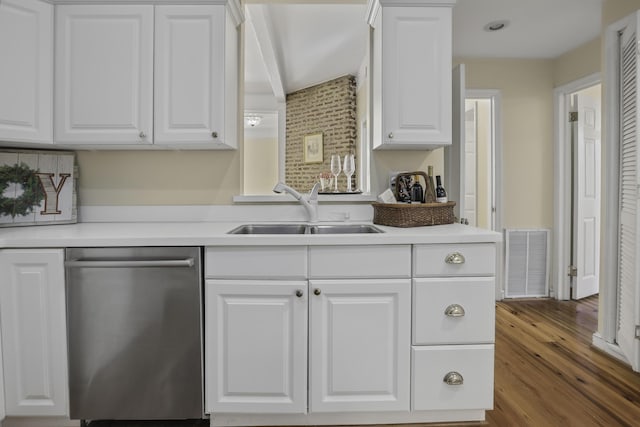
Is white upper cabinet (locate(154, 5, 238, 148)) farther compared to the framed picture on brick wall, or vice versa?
the framed picture on brick wall

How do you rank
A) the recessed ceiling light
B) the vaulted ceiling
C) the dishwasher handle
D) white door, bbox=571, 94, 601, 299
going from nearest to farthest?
1. the dishwasher handle
2. the vaulted ceiling
3. the recessed ceiling light
4. white door, bbox=571, 94, 601, 299

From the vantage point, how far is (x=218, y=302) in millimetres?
1538

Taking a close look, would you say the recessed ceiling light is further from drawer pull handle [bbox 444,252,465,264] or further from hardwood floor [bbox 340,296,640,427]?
hardwood floor [bbox 340,296,640,427]

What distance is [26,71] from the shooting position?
1.75m

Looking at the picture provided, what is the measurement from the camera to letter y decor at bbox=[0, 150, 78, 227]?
1886 millimetres

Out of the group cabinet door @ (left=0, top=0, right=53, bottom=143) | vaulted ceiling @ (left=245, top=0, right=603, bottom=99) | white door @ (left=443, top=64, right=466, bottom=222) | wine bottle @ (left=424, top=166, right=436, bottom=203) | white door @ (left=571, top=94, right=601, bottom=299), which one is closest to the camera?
cabinet door @ (left=0, top=0, right=53, bottom=143)

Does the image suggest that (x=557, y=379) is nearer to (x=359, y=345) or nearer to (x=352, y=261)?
(x=359, y=345)

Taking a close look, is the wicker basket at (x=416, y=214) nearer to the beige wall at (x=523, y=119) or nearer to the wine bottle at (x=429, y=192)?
the wine bottle at (x=429, y=192)

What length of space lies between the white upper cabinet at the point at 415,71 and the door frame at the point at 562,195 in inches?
92.2

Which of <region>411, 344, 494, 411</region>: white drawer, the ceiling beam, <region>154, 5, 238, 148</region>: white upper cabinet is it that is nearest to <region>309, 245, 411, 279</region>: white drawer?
<region>411, 344, 494, 411</region>: white drawer

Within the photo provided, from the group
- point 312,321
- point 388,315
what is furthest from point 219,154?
point 388,315

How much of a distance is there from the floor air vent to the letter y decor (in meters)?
3.77

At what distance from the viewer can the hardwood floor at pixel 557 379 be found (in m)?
1.72

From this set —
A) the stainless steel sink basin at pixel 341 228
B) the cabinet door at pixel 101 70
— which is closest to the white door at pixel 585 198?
the stainless steel sink basin at pixel 341 228
